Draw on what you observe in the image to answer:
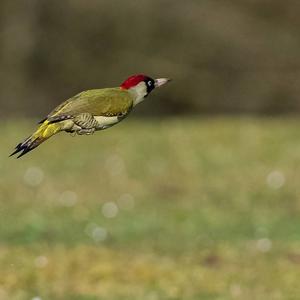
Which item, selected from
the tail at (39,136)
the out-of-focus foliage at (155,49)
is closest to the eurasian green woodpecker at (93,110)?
the tail at (39,136)

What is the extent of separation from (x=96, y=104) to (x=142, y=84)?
20cm

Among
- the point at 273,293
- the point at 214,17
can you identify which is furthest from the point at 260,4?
the point at 273,293

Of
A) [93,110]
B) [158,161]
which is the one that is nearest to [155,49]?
[158,161]

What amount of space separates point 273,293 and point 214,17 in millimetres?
28130

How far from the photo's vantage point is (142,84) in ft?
11.7

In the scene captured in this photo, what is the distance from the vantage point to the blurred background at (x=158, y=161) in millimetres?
13445

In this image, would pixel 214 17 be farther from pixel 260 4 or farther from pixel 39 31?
pixel 39 31

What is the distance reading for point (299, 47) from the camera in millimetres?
40250

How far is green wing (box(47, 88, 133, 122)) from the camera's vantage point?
3.38 metres

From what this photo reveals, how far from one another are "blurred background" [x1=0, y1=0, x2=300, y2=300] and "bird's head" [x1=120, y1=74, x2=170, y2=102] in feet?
27.5

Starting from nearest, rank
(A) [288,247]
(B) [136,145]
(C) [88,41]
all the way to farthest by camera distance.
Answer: (A) [288,247] < (B) [136,145] < (C) [88,41]

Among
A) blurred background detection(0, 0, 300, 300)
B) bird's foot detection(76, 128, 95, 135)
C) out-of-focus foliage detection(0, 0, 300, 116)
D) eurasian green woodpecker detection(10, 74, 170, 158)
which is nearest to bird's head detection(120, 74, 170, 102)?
eurasian green woodpecker detection(10, 74, 170, 158)

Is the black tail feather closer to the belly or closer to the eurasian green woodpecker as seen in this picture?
the eurasian green woodpecker

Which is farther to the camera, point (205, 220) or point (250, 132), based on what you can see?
point (250, 132)
